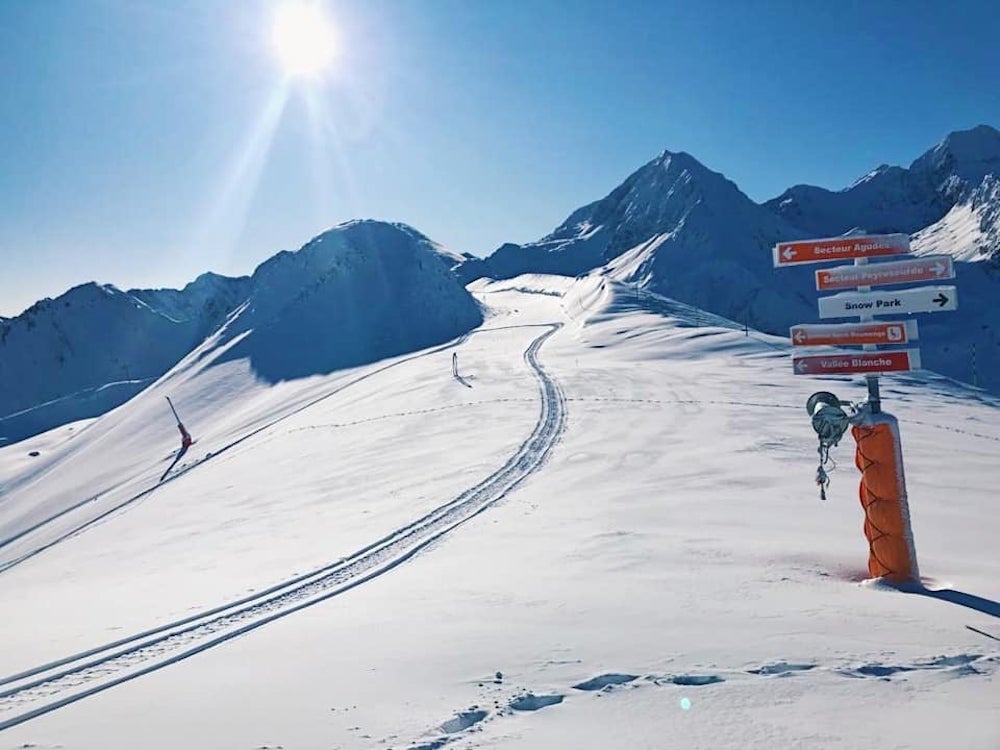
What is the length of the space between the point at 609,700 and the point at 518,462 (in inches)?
500

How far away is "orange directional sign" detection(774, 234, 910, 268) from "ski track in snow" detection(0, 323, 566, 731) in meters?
6.91

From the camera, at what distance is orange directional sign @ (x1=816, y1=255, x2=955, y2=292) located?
329 inches

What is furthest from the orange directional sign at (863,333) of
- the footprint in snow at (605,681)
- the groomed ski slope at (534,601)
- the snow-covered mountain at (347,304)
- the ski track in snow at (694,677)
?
the snow-covered mountain at (347,304)

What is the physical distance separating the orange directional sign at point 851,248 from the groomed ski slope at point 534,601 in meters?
3.76

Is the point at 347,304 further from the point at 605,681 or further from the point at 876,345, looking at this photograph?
the point at 605,681

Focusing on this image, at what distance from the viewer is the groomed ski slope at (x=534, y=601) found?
16.0 feet

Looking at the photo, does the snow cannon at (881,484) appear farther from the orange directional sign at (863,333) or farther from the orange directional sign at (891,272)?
the orange directional sign at (891,272)

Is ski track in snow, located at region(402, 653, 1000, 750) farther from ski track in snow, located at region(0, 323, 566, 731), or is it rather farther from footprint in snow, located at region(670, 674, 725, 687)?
ski track in snow, located at region(0, 323, 566, 731)

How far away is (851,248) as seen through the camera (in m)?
8.58

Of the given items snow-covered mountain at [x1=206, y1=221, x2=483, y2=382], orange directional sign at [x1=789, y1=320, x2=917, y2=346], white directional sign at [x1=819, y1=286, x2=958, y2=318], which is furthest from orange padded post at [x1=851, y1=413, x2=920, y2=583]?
snow-covered mountain at [x1=206, y1=221, x2=483, y2=382]

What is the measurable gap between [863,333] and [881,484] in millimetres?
1813

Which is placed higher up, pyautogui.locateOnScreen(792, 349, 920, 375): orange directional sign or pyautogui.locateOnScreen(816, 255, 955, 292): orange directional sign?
pyautogui.locateOnScreen(816, 255, 955, 292): orange directional sign

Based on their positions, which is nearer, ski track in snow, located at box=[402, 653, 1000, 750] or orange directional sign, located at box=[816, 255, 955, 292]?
ski track in snow, located at box=[402, 653, 1000, 750]

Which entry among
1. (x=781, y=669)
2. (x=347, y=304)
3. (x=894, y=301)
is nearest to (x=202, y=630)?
(x=781, y=669)
